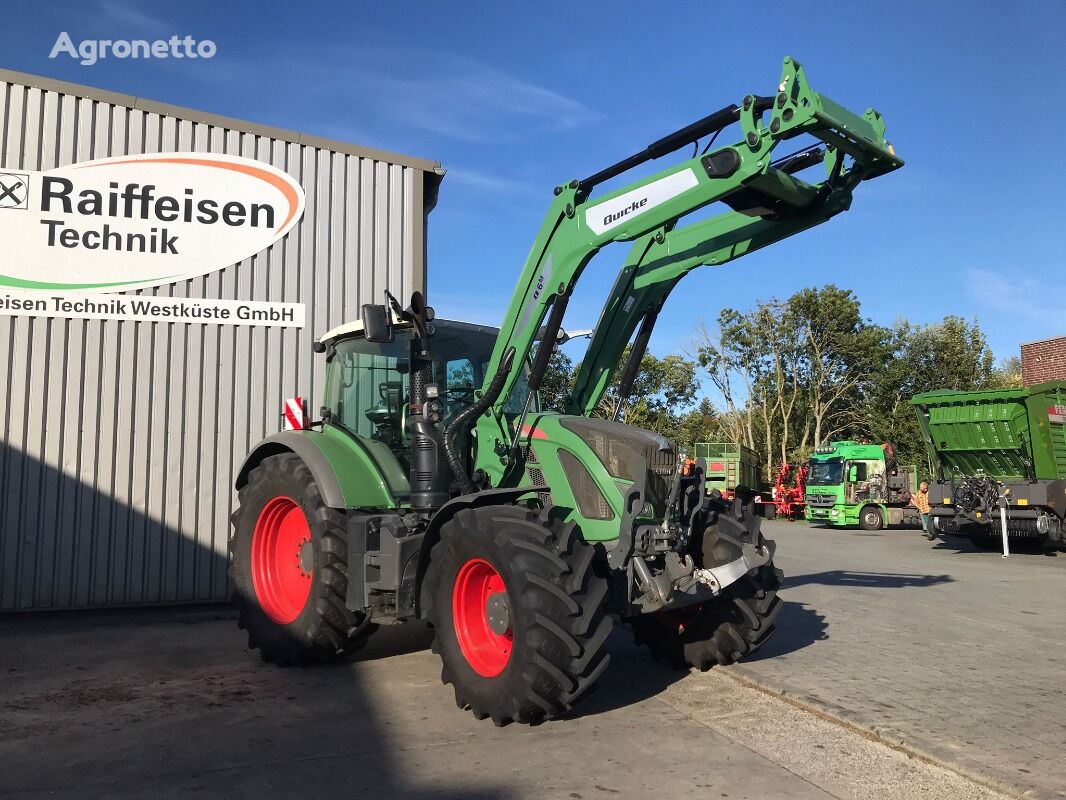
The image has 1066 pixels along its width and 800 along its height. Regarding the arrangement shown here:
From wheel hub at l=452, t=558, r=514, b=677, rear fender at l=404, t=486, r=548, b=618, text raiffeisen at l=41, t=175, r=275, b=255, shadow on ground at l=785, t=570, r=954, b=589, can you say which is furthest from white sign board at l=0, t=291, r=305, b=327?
shadow on ground at l=785, t=570, r=954, b=589

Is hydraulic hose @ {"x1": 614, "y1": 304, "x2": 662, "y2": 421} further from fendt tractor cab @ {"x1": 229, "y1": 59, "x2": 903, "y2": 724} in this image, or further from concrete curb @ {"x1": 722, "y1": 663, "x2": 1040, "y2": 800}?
concrete curb @ {"x1": 722, "y1": 663, "x2": 1040, "y2": 800}

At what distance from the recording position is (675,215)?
208 inches

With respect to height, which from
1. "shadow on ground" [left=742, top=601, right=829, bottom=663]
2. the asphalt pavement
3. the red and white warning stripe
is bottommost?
the asphalt pavement

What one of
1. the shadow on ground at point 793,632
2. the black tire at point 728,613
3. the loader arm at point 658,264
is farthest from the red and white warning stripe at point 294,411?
the shadow on ground at point 793,632

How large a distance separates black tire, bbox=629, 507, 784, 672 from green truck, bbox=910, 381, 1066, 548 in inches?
465

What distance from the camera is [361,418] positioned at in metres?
6.89

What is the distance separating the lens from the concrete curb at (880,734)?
3933 mm

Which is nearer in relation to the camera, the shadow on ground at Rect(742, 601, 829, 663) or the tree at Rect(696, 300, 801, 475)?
the shadow on ground at Rect(742, 601, 829, 663)

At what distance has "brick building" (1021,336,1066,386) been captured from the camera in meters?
24.3

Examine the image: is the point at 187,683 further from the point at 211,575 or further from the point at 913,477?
the point at 913,477

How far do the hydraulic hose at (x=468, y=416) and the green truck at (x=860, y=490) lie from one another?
20.5 metres

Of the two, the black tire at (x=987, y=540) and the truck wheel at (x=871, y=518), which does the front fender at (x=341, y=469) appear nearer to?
the black tire at (x=987, y=540)

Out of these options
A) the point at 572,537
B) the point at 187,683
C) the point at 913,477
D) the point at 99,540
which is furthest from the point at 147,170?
the point at 913,477

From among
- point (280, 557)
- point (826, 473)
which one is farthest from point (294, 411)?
point (826, 473)
